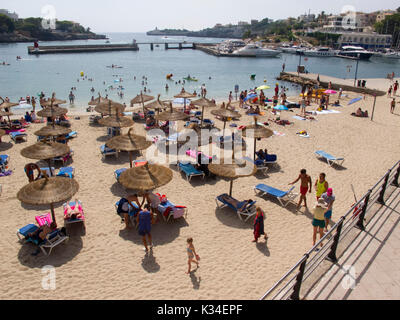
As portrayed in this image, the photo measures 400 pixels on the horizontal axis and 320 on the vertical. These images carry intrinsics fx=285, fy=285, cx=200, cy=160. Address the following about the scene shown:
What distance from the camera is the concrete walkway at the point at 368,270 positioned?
449 cm

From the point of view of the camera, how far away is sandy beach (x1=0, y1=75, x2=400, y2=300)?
5805 millimetres

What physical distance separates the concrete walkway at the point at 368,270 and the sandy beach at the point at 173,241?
56.9 inches

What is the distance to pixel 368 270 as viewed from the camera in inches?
196

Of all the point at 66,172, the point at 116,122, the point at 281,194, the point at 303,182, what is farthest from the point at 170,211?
the point at 116,122

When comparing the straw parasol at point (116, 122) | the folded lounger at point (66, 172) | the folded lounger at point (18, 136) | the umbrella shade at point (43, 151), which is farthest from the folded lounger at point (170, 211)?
the folded lounger at point (18, 136)

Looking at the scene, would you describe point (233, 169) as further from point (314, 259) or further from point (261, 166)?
point (314, 259)

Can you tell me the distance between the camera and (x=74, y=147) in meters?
13.5

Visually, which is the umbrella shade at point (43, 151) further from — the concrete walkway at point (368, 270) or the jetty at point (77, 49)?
the jetty at point (77, 49)

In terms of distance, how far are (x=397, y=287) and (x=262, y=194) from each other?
521 centimetres

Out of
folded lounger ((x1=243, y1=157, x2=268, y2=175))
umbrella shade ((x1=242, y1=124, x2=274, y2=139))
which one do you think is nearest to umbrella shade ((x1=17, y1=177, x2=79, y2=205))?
folded lounger ((x1=243, y1=157, x2=268, y2=175))

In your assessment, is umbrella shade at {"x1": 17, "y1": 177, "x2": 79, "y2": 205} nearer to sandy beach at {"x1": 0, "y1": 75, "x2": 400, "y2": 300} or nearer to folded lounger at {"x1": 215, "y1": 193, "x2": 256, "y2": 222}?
sandy beach at {"x1": 0, "y1": 75, "x2": 400, "y2": 300}
